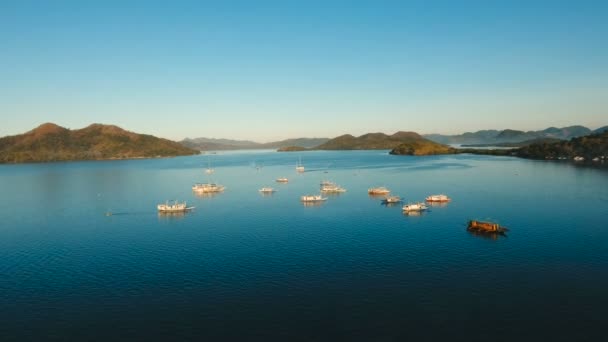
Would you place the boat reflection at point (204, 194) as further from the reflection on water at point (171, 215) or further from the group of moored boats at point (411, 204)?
the group of moored boats at point (411, 204)

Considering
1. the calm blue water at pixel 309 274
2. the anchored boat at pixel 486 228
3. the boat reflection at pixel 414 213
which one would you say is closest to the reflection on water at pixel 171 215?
the calm blue water at pixel 309 274

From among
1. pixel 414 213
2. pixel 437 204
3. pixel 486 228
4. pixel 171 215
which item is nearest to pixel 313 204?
pixel 414 213

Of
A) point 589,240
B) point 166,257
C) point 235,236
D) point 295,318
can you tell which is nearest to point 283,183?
point 235,236

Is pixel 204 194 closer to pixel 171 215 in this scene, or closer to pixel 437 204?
pixel 171 215

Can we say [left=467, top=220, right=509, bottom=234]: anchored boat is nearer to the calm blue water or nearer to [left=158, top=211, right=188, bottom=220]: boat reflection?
the calm blue water

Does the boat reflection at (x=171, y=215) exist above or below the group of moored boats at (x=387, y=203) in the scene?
below

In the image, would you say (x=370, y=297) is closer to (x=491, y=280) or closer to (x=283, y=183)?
(x=491, y=280)

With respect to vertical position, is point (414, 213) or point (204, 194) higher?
point (204, 194)

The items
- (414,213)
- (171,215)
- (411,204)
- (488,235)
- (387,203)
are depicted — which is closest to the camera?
(488,235)
